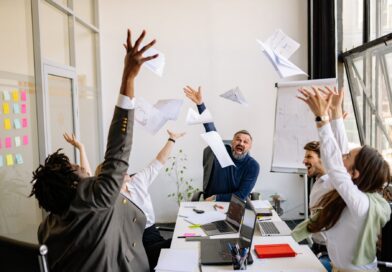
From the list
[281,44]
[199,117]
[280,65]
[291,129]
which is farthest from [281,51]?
[199,117]

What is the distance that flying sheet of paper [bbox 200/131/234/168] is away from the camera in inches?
125

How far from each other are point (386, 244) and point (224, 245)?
3.09ft

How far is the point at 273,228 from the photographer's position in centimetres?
246

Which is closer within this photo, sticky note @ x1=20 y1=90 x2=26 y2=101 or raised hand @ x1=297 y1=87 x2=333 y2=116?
raised hand @ x1=297 y1=87 x2=333 y2=116

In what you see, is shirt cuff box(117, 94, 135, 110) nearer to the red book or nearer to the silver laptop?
the red book

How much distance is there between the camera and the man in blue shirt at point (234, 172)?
3.30 meters

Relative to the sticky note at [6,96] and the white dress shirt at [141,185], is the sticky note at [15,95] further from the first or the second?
the white dress shirt at [141,185]

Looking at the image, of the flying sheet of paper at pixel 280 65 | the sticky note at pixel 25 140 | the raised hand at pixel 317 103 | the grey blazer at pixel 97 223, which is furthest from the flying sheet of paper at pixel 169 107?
the grey blazer at pixel 97 223

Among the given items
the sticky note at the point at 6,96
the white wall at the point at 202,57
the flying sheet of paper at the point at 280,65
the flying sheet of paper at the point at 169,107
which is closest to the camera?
the sticky note at the point at 6,96

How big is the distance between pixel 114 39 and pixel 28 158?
7.76 ft

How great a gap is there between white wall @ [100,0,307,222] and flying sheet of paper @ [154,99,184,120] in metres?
1.52

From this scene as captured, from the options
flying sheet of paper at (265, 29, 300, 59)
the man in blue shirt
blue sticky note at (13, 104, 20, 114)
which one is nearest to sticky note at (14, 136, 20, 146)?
blue sticky note at (13, 104, 20, 114)

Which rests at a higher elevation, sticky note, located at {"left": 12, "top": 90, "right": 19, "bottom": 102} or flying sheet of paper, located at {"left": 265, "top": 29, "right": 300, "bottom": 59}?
flying sheet of paper, located at {"left": 265, "top": 29, "right": 300, "bottom": 59}

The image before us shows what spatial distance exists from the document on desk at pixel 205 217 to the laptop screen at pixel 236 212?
14 centimetres
